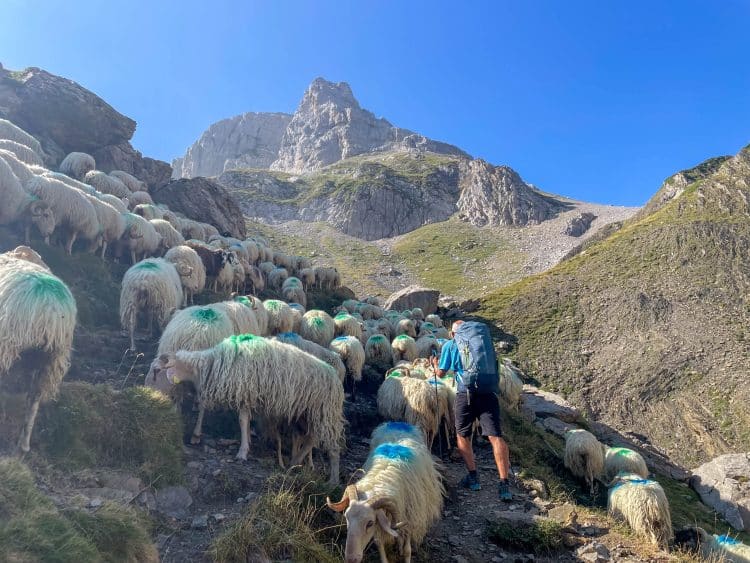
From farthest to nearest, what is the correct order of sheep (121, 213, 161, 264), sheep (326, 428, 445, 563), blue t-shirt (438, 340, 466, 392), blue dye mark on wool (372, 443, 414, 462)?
1. sheep (121, 213, 161, 264)
2. blue t-shirt (438, 340, 466, 392)
3. blue dye mark on wool (372, 443, 414, 462)
4. sheep (326, 428, 445, 563)

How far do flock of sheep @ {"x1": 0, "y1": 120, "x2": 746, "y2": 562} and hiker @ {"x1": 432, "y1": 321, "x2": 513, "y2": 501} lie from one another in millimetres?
860

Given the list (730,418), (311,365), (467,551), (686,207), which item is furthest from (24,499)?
(686,207)

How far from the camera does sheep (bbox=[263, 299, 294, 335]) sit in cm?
1258

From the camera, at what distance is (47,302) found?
18.6ft

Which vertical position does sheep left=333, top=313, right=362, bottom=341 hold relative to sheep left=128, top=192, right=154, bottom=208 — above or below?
below

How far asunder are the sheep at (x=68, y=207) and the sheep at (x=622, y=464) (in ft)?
49.6

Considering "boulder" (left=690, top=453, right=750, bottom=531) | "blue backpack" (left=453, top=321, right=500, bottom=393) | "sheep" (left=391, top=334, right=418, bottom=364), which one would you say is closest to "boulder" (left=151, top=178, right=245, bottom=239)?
"sheep" (left=391, top=334, right=418, bottom=364)

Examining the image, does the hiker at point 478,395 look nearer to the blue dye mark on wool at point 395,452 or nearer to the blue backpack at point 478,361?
the blue backpack at point 478,361

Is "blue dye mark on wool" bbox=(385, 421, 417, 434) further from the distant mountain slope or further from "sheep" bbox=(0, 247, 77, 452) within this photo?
the distant mountain slope

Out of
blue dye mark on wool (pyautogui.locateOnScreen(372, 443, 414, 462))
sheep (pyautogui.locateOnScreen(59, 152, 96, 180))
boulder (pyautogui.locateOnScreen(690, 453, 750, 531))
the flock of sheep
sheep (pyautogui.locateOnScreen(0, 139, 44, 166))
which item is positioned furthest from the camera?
sheep (pyautogui.locateOnScreen(59, 152, 96, 180))

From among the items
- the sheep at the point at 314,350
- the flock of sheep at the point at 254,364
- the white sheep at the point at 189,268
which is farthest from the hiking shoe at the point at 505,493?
the white sheep at the point at 189,268

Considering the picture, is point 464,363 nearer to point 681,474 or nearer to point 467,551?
point 467,551

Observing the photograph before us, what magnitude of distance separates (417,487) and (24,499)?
424cm

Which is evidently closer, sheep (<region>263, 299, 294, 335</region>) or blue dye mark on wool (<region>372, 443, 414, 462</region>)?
blue dye mark on wool (<region>372, 443, 414, 462</region>)
